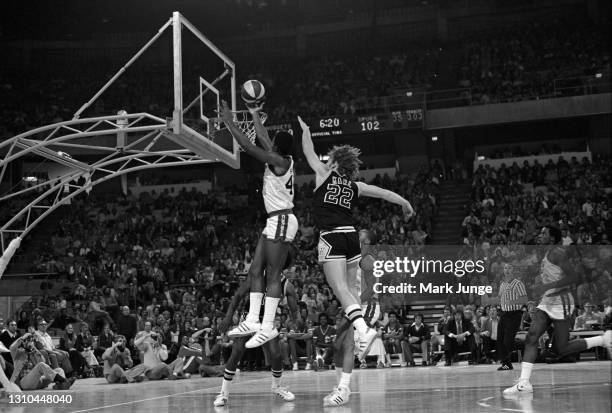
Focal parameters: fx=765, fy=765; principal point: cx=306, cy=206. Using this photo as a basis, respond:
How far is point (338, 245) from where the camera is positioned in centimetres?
832

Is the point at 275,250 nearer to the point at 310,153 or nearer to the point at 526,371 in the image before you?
the point at 310,153

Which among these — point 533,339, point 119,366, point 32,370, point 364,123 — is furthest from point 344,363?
point 364,123

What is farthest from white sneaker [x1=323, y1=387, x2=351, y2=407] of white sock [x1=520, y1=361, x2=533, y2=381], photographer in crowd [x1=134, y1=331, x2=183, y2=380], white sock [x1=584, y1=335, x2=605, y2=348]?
photographer in crowd [x1=134, y1=331, x2=183, y2=380]

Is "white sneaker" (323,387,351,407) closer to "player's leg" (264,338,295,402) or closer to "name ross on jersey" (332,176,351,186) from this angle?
"player's leg" (264,338,295,402)

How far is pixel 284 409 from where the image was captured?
781 cm

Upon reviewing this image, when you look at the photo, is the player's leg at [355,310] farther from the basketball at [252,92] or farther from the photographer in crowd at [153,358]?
the photographer in crowd at [153,358]

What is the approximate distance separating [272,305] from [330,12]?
35727 mm

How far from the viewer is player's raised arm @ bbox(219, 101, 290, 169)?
26.4 ft

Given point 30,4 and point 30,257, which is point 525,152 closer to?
point 30,257

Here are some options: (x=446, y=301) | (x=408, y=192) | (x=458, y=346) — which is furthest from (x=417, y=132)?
(x=458, y=346)

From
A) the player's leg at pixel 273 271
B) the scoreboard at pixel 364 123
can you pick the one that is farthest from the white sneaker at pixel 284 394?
the scoreboard at pixel 364 123

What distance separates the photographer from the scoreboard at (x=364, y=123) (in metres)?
32.9

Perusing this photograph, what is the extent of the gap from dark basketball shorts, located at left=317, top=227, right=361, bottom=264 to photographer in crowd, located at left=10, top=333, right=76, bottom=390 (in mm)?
7609

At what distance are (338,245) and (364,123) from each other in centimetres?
2532
